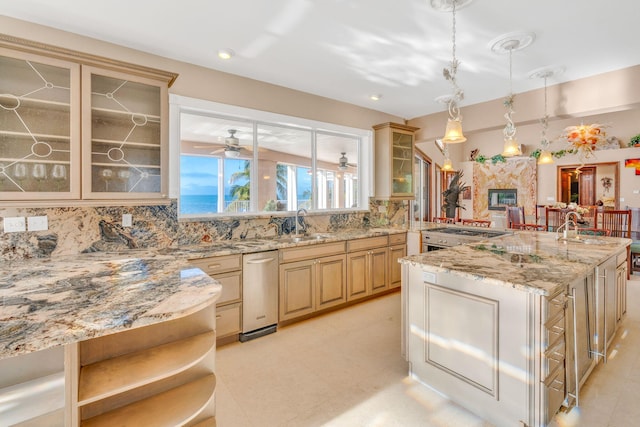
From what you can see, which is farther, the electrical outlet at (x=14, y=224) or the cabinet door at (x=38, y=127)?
the electrical outlet at (x=14, y=224)

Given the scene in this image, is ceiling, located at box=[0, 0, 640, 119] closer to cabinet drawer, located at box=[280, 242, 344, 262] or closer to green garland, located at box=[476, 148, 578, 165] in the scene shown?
cabinet drawer, located at box=[280, 242, 344, 262]

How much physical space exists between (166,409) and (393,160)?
4.01 metres

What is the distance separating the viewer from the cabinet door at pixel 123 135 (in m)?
2.31

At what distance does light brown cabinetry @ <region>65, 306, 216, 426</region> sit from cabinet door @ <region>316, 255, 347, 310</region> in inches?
76.0

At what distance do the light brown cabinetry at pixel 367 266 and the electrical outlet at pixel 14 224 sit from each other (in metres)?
2.91

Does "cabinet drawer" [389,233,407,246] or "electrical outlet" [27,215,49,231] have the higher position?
"electrical outlet" [27,215,49,231]

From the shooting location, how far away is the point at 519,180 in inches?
360

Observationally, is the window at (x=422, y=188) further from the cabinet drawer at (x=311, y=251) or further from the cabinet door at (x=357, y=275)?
the cabinet drawer at (x=311, y=251)

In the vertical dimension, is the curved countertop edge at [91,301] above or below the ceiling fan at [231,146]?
below

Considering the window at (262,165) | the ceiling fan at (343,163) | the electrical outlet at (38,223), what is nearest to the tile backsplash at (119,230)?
the electrical outlet at (38,223)

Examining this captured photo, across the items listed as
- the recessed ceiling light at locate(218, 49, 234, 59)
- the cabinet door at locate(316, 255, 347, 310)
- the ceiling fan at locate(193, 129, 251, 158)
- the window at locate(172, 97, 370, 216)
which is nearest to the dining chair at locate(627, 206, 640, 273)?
the window at locate(172, 97, 370, 216)

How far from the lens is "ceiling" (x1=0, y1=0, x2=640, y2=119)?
2170 mm

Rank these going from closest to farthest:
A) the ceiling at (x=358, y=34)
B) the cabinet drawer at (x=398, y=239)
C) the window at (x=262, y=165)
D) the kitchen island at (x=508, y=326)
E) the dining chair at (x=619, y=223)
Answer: the kitchen island at (x=508, y=326) → the ceiling at (x=358, y=34) → the window at (x=262, y=165) → the cabinet drawer at (x=398, y=239) → the dining chair at (x=619, y=223)

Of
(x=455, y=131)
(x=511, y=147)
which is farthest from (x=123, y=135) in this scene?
(x=511, y=147)
